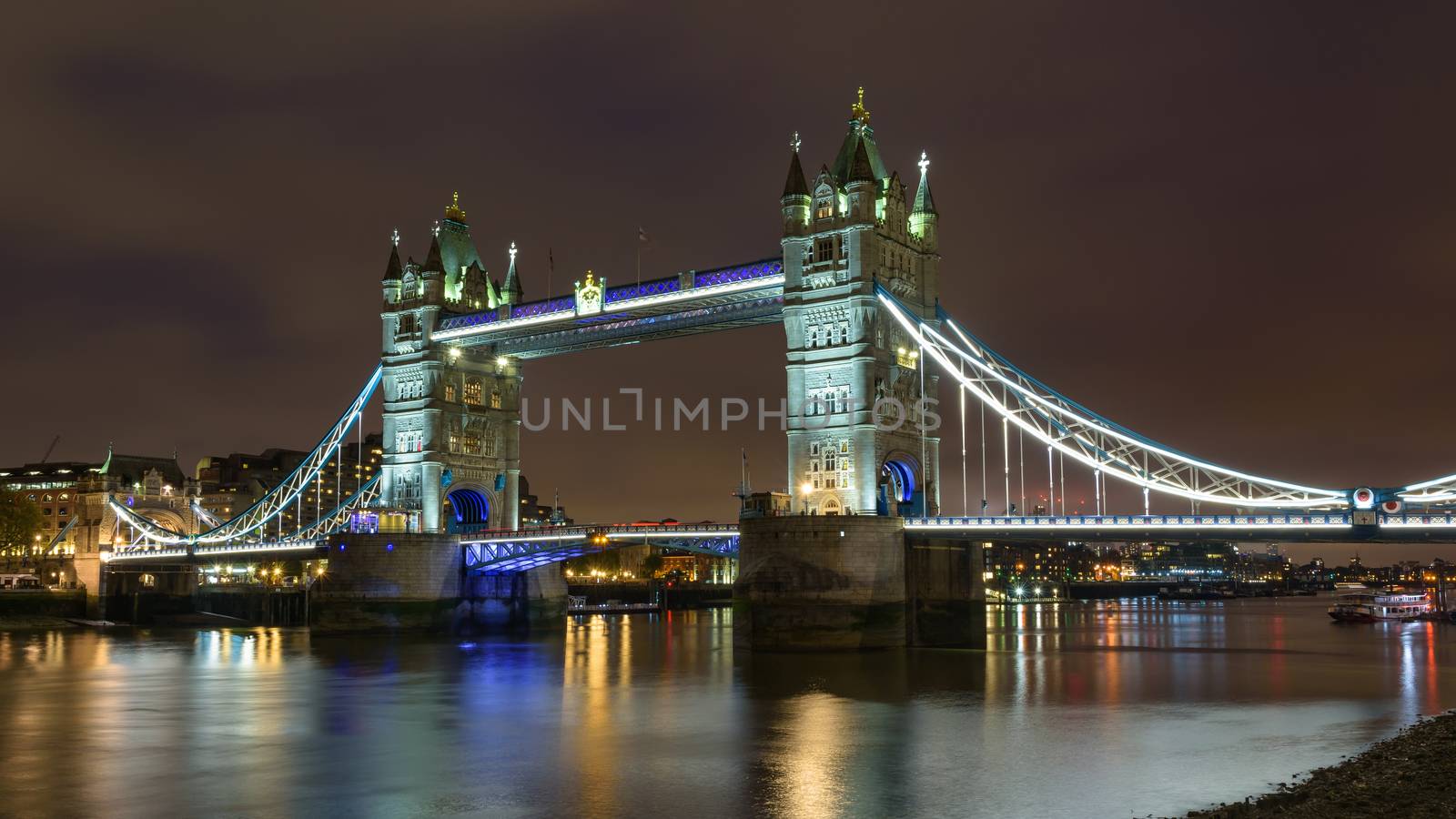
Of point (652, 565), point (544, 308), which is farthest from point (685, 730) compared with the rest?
point (652, 565)

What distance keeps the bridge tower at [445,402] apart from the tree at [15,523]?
4228 cm

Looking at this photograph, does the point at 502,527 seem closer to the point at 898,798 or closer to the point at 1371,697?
the point at 1371,697

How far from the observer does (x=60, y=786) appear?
985 inches

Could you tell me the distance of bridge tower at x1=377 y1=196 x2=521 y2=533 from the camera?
74.3 m

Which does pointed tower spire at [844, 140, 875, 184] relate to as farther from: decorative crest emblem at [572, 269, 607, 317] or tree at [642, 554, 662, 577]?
tree at [642, 554, 662, 577]

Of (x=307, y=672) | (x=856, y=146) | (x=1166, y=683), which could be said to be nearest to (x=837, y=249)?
(x=856, y=146)

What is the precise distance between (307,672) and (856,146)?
1205 inches

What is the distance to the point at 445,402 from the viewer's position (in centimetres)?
7481

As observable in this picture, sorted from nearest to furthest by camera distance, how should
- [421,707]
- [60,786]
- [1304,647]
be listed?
[60,786] → [421,707] → [1304,647]

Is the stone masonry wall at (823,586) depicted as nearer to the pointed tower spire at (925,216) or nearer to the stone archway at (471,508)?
the pointed tower spire at (925,216)

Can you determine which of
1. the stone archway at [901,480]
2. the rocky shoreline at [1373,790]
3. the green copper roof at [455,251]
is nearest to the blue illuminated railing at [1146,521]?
the stone archway at [901,480]

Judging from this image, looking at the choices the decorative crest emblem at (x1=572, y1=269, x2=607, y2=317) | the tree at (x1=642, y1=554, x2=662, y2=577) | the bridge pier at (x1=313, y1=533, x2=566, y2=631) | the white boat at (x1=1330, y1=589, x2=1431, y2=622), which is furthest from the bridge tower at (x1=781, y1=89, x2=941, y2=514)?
the tree at (x1=642, y1=554, x2=662, y2=577)

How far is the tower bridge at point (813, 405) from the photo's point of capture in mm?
49375

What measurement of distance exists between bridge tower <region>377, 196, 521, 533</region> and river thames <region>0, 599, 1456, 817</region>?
1621 cm
